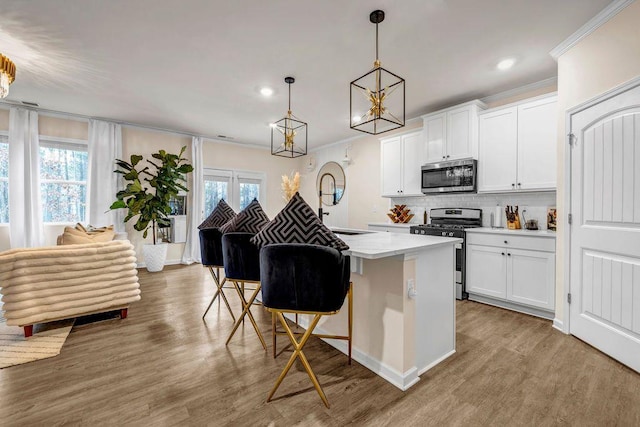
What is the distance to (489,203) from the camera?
3893 millimetres

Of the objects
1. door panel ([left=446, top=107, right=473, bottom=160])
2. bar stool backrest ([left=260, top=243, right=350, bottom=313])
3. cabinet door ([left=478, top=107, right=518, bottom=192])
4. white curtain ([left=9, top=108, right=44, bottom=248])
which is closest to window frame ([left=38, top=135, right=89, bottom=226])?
white curtain ([left=9, top=108, right=44, bottom=248])

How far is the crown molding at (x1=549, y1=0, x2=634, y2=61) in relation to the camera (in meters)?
2.12

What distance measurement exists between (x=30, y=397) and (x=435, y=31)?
397cm

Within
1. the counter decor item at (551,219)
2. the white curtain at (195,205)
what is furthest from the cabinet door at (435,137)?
the white curtain at (195,205)

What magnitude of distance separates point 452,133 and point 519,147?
0.85m

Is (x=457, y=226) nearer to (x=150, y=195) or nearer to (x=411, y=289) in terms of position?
(x=411, y=289)

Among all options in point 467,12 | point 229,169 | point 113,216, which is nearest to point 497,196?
point 467,12

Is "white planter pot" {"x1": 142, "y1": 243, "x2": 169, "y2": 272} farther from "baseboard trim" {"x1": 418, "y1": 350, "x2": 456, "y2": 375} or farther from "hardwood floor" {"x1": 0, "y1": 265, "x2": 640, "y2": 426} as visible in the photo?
"baseboard trim" {"x1": 418, "y1": 350, "x2": 456, "y2": 375}

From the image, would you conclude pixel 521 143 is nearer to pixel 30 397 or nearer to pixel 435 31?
pixel 435 31

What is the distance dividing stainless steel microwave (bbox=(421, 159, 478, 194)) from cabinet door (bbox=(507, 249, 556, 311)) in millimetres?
1043

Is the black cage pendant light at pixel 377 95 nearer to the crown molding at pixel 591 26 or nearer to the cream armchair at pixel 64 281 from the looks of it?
the crown molding at pixel 591 26

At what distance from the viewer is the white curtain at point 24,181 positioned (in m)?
4.28

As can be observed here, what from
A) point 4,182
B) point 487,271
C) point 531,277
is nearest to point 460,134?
point 487,271

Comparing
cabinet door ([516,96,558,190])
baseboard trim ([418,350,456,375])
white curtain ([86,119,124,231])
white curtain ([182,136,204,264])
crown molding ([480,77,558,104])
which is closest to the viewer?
baseboard trim ([418,350,456,375])
